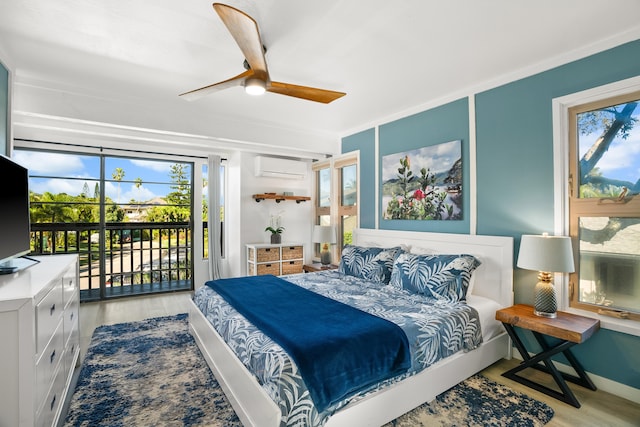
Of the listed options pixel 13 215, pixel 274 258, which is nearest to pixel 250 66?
pixel 13 215

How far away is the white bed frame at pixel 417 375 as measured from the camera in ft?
5.85

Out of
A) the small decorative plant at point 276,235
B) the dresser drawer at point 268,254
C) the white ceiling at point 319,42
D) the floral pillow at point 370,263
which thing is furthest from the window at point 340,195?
the white ceiling at point 319,42

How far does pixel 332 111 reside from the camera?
3953 millimetres

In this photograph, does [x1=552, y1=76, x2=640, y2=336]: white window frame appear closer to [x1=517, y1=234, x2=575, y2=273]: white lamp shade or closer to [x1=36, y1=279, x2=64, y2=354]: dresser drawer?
[x1=517, y1=234, x2=575, y2=273]: white lamp shade

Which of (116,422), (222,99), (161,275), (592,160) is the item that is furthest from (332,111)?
(161,275)

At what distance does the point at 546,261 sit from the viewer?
91.3 inches

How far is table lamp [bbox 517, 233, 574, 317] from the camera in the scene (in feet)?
7.51

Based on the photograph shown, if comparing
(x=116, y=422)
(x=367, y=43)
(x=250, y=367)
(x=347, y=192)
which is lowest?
(x=116, y=422)

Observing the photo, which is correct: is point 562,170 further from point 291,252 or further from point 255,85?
point 291,252

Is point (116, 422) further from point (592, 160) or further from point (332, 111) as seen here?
point (592, 160)

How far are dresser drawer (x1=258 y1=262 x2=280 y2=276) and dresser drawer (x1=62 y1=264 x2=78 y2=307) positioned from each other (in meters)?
2.45

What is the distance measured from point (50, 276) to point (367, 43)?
257 centimetres

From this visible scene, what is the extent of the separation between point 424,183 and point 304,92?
6.06 ft

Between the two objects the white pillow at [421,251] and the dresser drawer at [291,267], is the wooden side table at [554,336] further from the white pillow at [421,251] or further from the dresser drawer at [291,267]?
the dresser drawer at [291,267]
